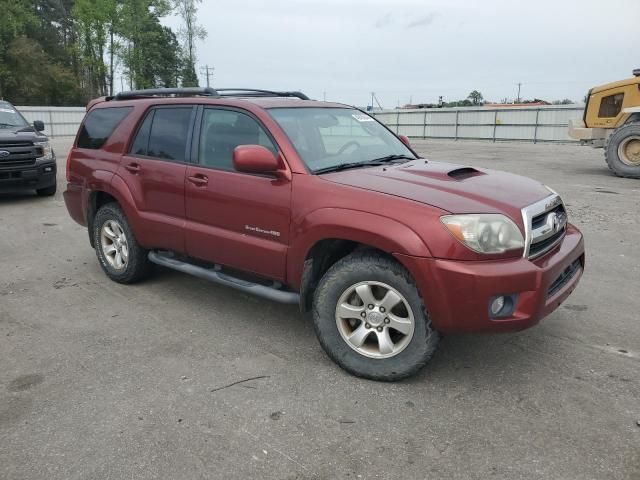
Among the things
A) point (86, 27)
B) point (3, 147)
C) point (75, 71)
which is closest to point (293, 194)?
point (3, 147)

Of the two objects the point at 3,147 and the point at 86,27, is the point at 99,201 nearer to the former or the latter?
the point at 3,147

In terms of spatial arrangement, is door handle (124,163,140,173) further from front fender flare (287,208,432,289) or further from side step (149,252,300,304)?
front fender flare (287,208,432,289)

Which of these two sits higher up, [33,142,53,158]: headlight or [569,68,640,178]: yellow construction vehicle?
[569,68,640,178]: yellow construction vehicle

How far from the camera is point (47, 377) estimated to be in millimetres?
3377

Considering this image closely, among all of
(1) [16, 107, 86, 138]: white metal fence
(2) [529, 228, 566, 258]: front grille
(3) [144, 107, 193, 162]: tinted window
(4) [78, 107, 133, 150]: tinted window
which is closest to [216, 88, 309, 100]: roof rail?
(3) [144, 107, 193, 162]: tinted window

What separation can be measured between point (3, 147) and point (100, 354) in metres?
6.87

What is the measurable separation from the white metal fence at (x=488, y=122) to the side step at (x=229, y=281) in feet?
72.3

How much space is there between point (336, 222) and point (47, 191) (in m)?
8.88

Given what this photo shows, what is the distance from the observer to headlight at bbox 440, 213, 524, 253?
2939mm

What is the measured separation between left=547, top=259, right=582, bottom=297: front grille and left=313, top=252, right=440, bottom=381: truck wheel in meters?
0.76

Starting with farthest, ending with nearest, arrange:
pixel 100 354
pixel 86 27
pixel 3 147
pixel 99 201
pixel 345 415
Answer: pixel 86 27 < pixel 3 147 < pixel 99 201 < pixel 100 354 < pixel 345 415

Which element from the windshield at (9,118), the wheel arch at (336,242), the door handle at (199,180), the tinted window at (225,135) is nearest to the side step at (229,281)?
the wheel arch at (336,242)

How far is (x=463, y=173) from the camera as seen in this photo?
3.82m

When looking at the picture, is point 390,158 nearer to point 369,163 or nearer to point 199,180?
point 369,163
